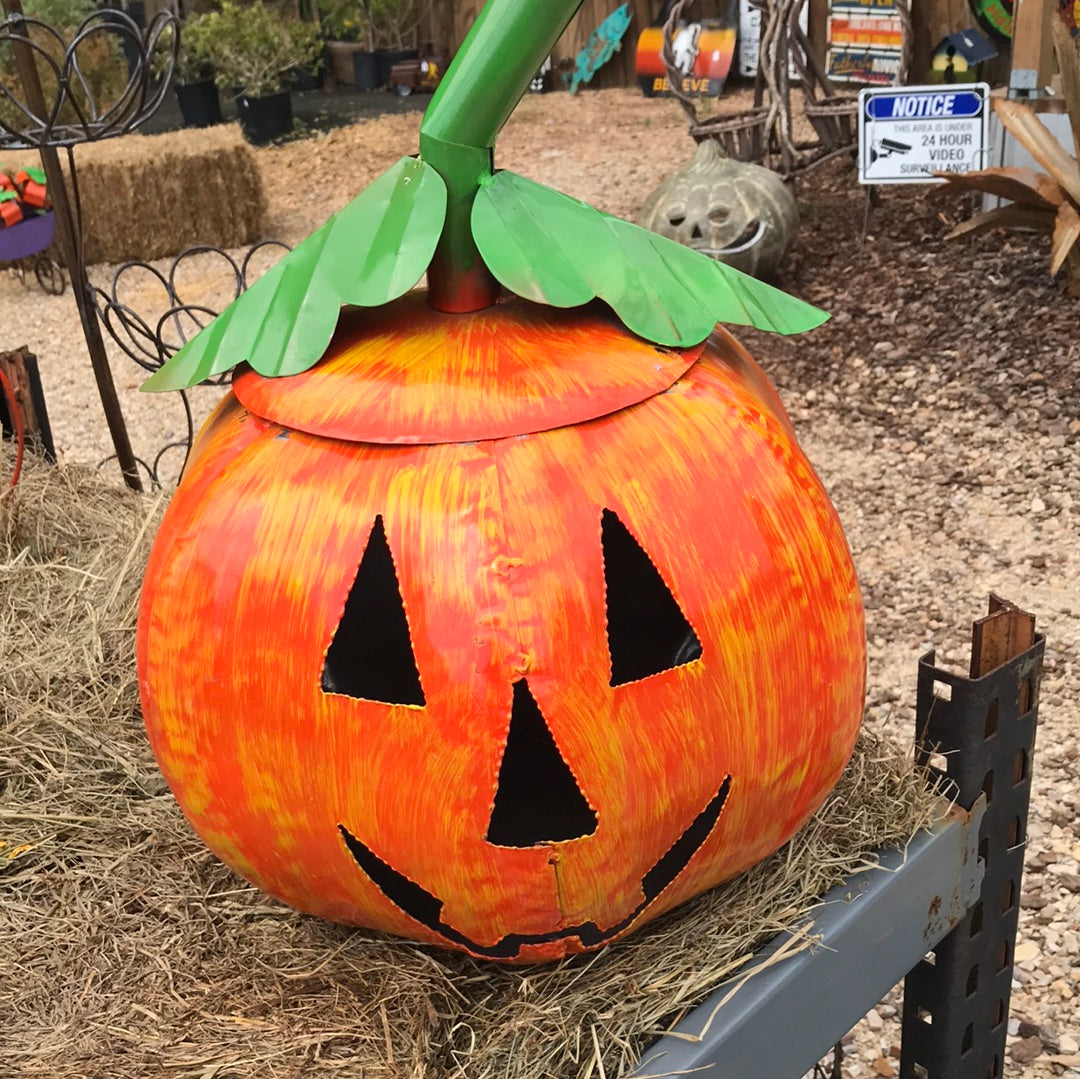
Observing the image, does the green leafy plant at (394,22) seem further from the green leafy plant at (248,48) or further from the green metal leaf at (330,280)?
the green metal leaf at (330,280)

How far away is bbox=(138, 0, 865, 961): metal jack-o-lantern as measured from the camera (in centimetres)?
131

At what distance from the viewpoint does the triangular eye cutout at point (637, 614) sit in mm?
1339

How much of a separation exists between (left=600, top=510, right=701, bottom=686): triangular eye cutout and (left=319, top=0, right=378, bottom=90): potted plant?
40.9 ft

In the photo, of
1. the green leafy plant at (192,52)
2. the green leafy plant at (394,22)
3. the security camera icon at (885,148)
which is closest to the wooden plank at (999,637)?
the security camera icon at (885,148)

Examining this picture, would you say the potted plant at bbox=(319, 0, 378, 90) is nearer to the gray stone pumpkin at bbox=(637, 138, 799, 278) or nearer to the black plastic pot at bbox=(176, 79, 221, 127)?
the black plastic pot at bbox=(176, 79, 221, 127)

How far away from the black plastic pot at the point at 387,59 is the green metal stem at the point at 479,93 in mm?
12148

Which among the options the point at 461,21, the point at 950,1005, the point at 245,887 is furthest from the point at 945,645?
the point at 461,21

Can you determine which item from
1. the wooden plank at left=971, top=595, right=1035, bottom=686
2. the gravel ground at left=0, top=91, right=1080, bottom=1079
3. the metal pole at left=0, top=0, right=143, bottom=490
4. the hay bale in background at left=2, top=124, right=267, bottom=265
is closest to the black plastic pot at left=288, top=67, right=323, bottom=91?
the hay bale in background at left=2, top=124, right=267, bottom=265

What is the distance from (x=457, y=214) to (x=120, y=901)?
101 cm

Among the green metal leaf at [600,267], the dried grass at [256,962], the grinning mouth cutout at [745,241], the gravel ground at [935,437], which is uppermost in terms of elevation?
the green metal leaf at [600,267]

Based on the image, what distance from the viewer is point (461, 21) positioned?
11984 millimetres

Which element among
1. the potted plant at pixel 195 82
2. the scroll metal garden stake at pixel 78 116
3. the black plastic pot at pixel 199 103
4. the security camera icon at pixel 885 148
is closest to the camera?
the scroll metal garden stake at pixel 78 116

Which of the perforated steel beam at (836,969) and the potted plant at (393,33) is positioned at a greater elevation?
the potted plant at (393,33)

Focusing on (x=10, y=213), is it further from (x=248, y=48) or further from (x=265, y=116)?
(x=248, y=48)
